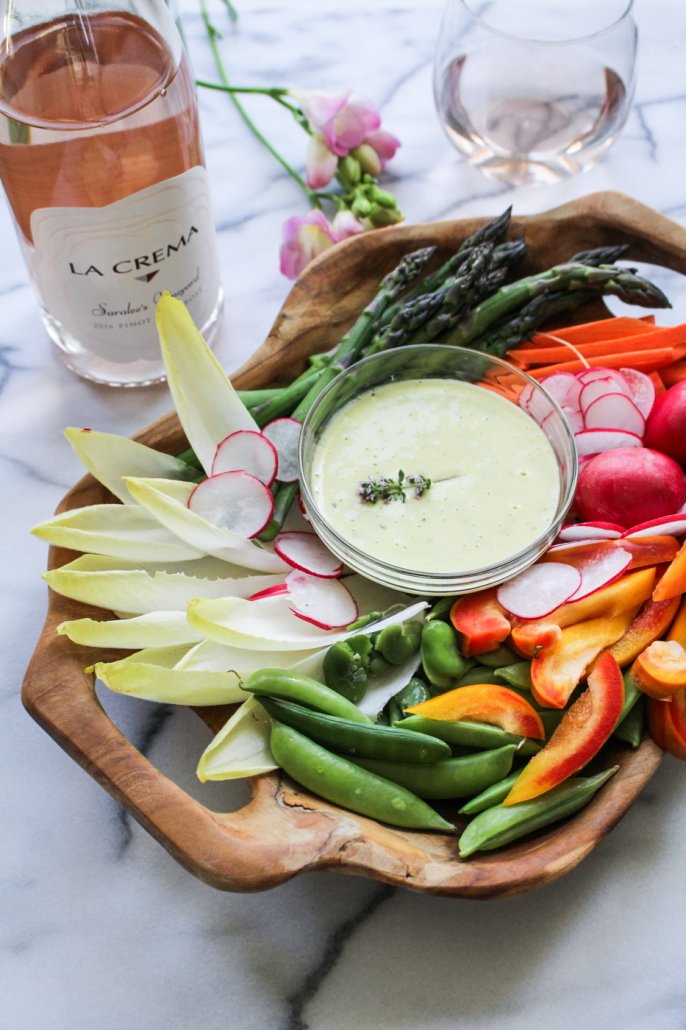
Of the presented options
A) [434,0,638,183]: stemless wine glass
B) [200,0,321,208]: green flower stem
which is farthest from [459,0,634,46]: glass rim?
[200,0,321,208]: green flower stem

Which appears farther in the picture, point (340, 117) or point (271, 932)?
point (340, 117)

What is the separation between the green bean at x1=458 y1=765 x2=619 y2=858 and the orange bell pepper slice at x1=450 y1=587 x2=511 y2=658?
27cm

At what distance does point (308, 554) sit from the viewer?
211 centimetres

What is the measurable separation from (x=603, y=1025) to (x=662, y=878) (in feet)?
0.86

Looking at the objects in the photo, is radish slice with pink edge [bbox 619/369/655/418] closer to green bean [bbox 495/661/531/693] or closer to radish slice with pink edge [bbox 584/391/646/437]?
radish slice with pink edge [bbox 584/391/646/437]

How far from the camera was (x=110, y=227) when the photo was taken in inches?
86.2

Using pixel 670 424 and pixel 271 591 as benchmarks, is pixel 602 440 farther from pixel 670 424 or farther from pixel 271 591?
pixel 271 591

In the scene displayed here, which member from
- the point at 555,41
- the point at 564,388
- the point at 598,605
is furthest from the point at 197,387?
the point at 555,41

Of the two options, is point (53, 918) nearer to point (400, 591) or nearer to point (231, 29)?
point (400, 591)

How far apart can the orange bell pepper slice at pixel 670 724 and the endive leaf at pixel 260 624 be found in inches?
16.9

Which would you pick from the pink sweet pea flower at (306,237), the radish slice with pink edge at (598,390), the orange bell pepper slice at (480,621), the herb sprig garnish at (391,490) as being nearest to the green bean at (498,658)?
the orange bell pepper slice at (480,621)

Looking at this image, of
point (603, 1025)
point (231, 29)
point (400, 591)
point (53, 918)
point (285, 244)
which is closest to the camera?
point (603, 1025)

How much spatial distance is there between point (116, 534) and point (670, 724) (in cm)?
102

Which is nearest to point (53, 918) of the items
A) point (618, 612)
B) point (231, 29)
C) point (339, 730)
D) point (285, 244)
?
point (339, 730)
